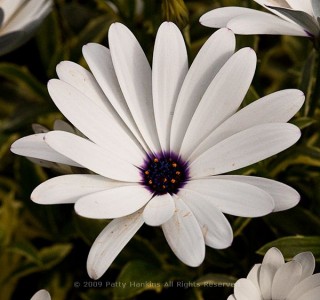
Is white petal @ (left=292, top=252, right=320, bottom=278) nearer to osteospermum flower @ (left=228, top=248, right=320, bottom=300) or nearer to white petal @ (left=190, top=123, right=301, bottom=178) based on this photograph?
osteospermum flower @ (left=228, top=248, right=320, bottom=300)

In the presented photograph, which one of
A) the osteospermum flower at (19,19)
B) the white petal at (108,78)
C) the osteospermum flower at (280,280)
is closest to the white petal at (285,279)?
the osteospermum flower at (280,280)

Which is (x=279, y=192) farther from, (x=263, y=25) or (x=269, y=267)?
(x=263, y=25)

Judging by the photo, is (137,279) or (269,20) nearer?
(269,20)

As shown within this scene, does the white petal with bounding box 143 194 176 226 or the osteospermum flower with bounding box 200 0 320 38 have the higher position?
the osteospermum flower with bounding box 200 0 320 38

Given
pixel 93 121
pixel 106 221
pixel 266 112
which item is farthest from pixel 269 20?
pixel 106 221

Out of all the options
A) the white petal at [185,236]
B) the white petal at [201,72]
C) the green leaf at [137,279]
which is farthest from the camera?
the green leaf at [137,279]

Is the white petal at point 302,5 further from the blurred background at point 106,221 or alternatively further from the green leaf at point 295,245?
the green leaf at point 295,245

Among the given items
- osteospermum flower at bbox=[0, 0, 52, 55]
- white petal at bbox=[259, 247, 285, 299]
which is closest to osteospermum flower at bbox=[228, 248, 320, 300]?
white petal at bbox=[259, 247, 285, 299]
